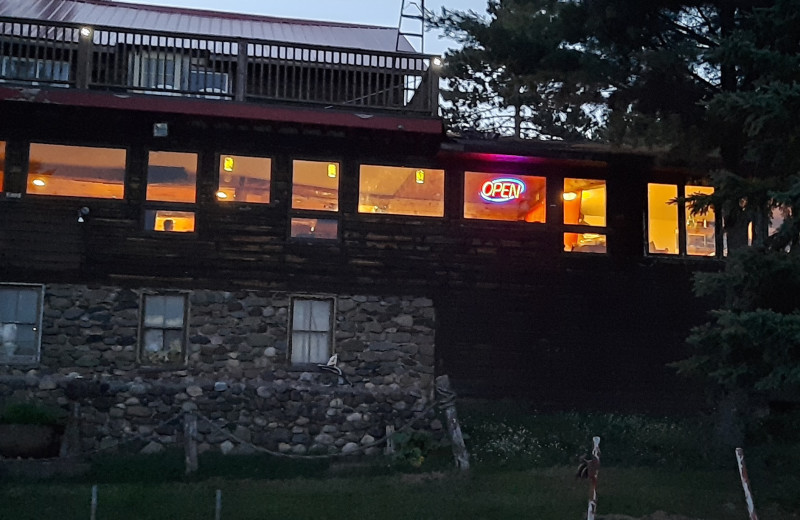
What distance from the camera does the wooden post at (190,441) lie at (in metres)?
12.3

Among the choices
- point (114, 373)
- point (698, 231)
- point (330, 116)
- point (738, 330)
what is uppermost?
point (330, 116)

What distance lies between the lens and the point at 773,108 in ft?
32.5

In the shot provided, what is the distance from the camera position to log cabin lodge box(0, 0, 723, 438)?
14758 mm

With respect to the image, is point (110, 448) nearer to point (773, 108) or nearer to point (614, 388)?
point (614, 388)

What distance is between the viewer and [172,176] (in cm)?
1544

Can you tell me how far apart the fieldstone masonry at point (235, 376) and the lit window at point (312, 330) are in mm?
187

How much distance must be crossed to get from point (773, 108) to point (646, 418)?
25.6 feet

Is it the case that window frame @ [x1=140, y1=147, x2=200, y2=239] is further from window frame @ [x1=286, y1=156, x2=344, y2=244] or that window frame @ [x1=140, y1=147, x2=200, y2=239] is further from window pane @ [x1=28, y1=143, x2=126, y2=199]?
window frame @ [x1=286, y1=156, x2=344, y2=244]

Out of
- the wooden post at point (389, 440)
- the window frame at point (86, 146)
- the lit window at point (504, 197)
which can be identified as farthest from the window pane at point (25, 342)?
the lit window at point (504, 197)

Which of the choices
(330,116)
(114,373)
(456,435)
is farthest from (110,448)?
(330,116)

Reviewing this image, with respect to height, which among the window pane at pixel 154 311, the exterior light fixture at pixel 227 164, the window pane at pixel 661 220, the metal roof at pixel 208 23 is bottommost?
the window pane at pixel 154 311

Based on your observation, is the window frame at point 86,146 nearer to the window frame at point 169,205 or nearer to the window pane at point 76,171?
the window pane at point 76,171

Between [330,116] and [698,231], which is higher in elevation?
[330,116]

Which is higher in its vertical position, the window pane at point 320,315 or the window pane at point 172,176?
the window pane at point 172,176
